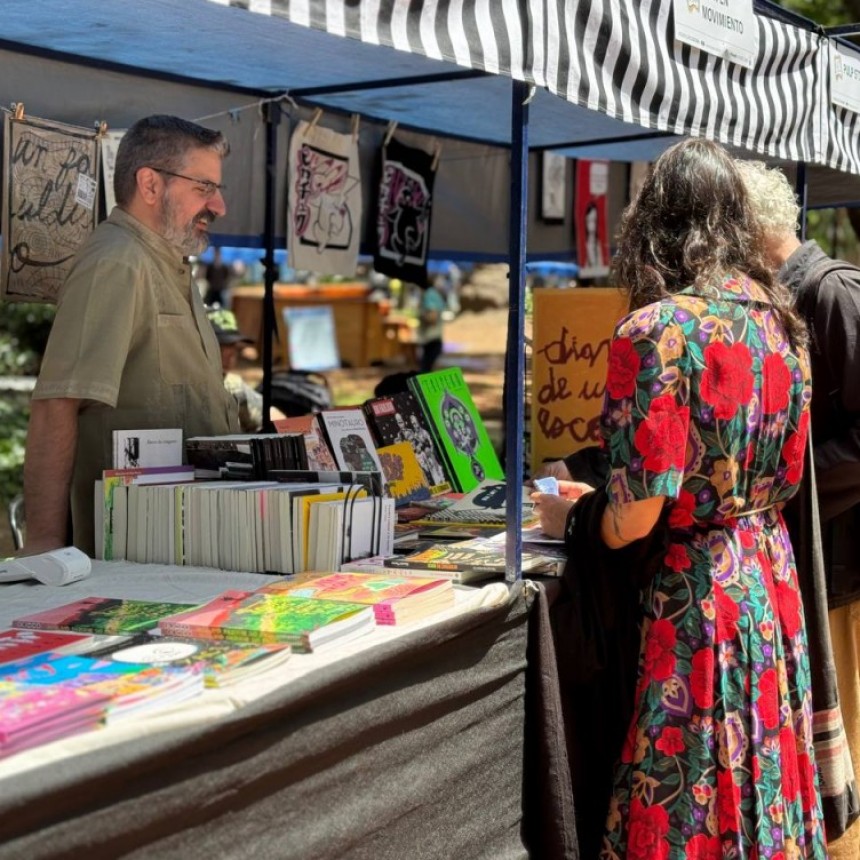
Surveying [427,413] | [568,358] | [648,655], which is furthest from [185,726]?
[568,358]

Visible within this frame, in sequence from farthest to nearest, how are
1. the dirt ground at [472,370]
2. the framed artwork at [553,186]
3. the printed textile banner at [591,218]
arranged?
the dirt ground at [472,370] < the printed textile banner at [591,218] < the framed artwork at [553,186]

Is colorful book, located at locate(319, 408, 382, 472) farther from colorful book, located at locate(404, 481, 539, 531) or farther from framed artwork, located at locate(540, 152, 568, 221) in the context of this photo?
framed artwork, located at locate(540, 152, 568, 221)

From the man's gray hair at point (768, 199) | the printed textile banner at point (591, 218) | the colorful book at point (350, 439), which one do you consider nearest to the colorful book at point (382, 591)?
the colorful book at point (350, 439)

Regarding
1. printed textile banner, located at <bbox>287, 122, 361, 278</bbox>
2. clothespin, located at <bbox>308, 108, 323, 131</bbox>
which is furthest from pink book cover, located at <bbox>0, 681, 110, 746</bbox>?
clothespin, located at <bbox>308, 108, 323, 131</bbox>

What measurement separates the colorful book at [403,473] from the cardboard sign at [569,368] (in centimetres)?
62

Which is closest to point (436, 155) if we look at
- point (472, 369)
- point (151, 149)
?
point (151, 149)

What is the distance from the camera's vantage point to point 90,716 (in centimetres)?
150

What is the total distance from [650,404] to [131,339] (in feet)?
4.46

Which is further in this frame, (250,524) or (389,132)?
(389,132)

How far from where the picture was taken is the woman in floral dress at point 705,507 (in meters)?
2.28

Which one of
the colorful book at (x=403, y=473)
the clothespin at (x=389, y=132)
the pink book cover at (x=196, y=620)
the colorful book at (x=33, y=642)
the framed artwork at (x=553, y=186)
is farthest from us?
the framed artwork at (x=553, y=186)

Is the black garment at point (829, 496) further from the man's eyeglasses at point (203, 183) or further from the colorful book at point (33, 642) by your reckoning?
the colorful book at point (33, 642)

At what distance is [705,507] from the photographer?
7.74 ft

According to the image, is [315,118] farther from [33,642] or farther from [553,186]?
[33,642]
